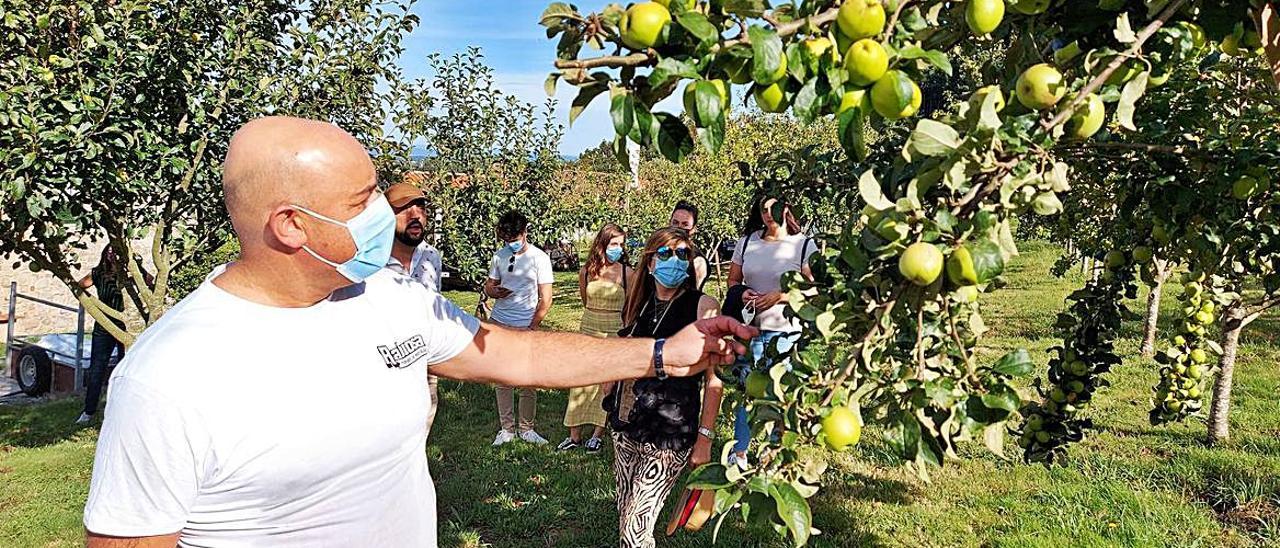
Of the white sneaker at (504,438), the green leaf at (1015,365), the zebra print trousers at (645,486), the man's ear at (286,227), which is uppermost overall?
the man's ear at (286,227)

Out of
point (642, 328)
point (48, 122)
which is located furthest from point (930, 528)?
point (48, 122)

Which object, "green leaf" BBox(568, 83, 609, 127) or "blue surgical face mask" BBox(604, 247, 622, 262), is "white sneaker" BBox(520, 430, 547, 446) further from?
"green leaf" BBox(568, 83, 609, 127)

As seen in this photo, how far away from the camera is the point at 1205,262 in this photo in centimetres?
214

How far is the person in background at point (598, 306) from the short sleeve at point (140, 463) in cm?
433

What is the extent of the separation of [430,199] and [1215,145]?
21.1 ft

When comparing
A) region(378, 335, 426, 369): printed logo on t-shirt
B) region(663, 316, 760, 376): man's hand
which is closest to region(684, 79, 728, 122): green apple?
region(378, 335, 426, 369): printed logo on t-shirt

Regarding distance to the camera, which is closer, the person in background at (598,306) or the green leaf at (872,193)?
the green leaf at (872,193)

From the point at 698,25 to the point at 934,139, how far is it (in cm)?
37

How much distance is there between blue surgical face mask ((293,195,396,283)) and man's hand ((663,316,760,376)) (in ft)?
2.72

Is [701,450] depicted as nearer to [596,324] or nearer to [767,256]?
[767,256]

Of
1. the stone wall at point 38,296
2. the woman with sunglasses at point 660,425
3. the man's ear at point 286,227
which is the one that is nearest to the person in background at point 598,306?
the woman with sunglasses at point 660,425

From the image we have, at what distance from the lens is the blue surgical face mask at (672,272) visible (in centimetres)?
371

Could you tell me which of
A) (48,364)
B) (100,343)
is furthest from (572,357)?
(48,364)

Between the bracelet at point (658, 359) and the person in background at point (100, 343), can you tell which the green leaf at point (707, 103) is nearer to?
the bracelet at point (658, 359)
